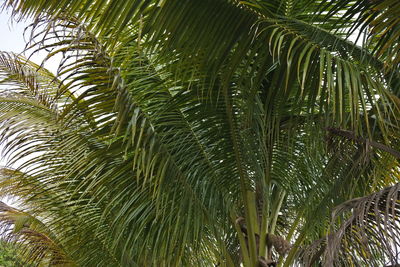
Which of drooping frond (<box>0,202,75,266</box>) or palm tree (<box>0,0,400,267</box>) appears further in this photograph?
drooping frond (<box>0,202,75,266</box>)

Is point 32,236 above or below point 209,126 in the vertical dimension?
below

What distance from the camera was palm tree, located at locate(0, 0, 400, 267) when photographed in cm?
252

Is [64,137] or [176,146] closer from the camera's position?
[176,146]

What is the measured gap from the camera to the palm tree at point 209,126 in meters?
2.52

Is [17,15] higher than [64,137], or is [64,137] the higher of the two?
[17,15]

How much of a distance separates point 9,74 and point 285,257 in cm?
252

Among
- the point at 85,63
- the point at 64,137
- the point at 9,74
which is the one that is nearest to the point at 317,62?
the point at 85,63

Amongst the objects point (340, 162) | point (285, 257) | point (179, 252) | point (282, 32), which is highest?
point (282, 32)

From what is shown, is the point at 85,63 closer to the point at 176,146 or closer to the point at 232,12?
the point at 176,146

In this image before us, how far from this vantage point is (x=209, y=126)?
384 cm

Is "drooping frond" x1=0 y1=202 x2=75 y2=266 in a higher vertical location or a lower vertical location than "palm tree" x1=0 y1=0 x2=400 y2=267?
lower

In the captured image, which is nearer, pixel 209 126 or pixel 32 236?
pixel 209 126

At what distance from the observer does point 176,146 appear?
3924 millimetres

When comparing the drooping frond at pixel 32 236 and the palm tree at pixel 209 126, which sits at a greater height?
the palm tree at pixel 209 126
